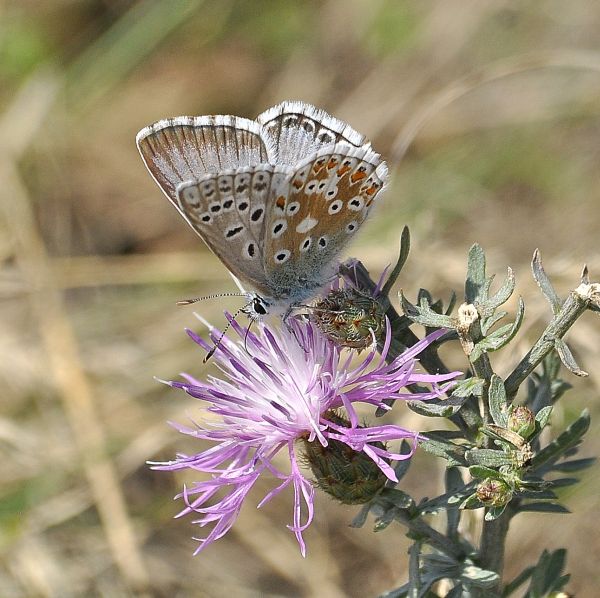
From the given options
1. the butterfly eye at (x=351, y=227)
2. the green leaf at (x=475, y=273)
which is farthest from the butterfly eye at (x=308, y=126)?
the green leaf at (x=475, y=273)

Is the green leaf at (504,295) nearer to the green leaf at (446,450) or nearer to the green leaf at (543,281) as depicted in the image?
the green leaf at (543,281)

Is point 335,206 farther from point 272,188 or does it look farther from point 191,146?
point 191,146

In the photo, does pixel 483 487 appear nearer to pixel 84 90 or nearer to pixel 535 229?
pixel 535 229

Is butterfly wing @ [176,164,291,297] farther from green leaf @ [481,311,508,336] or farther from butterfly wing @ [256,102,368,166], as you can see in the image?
green leaf @ [481,311,508,336]

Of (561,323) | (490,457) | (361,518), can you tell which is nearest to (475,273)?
(561,323)

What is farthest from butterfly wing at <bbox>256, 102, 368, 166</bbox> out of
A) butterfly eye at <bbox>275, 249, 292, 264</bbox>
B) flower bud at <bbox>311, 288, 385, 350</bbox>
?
flower bud at <bbox>311, 288, 385, 350</bbox>

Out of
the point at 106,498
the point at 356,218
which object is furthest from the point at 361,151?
the point at 106,498
